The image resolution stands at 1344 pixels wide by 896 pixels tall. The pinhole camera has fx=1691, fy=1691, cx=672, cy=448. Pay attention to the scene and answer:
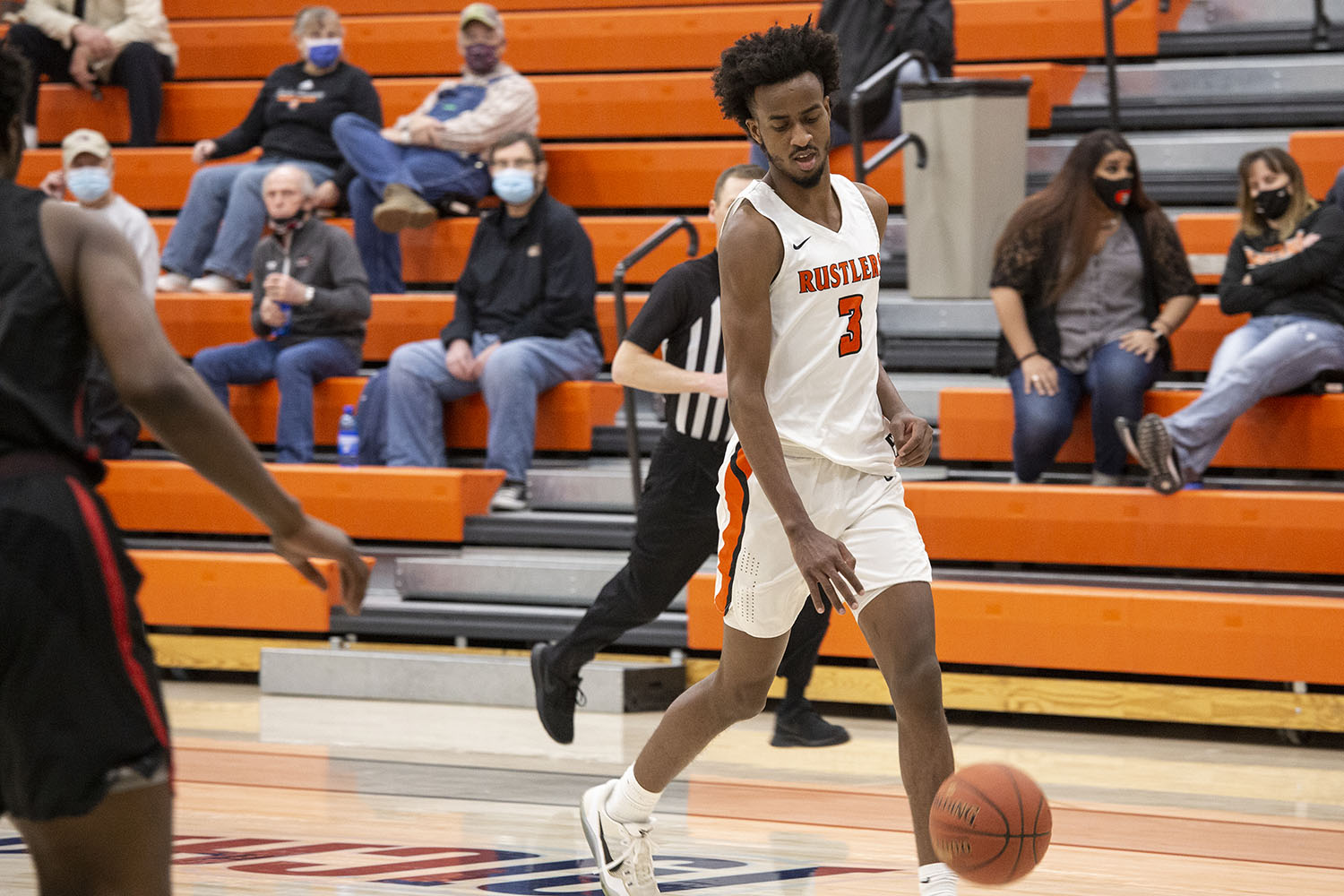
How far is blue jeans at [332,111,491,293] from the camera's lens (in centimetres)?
826

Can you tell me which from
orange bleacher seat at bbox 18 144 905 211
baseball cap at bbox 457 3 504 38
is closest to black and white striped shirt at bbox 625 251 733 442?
orange bleacher seat at bbox 18 144 905 211

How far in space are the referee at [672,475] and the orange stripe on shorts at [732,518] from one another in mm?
1296

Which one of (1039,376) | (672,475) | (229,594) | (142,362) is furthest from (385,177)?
(142,362)

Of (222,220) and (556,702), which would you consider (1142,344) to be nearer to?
(556,702)

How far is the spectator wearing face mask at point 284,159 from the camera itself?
8539 mm

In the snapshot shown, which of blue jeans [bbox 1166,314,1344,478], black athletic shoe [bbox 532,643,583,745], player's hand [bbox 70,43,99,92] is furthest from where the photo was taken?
player's hand [bbox 70,43,99,92]

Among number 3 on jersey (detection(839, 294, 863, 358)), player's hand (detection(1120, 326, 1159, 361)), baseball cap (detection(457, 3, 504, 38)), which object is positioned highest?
baseball cap (detection(457, 3, 504, 38))

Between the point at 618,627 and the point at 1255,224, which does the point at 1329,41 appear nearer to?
the point at 1255,224

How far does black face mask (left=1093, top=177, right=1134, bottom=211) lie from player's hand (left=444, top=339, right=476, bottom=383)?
268 centimetres

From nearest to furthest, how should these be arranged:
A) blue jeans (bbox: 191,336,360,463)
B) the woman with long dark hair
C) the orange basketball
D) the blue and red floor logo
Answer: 1. the orange basketball
2. the blue and red floor logo
3. the woman with long dark hair
4. blue jeans (bbox: 191,336,360,463)

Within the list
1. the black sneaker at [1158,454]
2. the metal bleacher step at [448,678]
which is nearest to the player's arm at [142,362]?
the metal bleacher step at [448,678]

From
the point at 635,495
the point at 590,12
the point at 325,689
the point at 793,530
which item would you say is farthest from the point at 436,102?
the point at 793,530

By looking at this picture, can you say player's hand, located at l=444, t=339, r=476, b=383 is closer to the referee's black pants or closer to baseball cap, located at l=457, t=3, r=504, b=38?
baseball cap, located at l=457, t=3, r=504, b=38

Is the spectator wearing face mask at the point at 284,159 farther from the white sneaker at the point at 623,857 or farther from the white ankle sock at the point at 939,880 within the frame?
the white ankle sock at the point at 939,880
